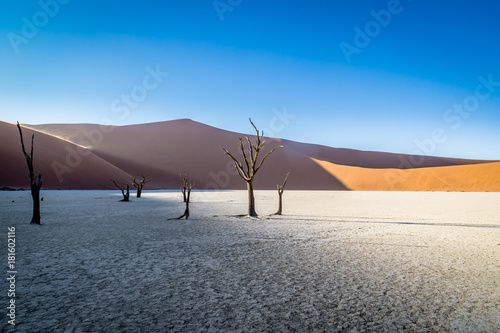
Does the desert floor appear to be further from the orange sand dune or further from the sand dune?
the orange sand dune

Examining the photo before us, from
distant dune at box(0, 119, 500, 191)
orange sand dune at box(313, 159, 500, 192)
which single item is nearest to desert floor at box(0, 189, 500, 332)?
distant dune at box(0, 119, 500, 191)

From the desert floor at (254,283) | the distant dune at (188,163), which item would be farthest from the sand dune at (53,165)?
the desert floor at (254,283)

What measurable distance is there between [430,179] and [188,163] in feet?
151

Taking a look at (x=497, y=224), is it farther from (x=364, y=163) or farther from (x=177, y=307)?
(x=364, y=163)

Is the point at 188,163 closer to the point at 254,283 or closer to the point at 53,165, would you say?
the point at 53,165

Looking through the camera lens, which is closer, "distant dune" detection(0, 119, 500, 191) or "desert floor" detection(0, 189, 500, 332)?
"desert floor" detection(0, 189, 500, 332)

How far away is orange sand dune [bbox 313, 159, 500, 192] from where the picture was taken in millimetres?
48312

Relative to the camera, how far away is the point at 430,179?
52.2m

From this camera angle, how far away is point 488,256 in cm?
584

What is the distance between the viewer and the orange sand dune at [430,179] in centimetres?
4831

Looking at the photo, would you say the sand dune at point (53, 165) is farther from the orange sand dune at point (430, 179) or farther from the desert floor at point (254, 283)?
the orange sand dune at point (430, 179)

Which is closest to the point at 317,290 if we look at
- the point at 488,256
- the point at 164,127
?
the point at 488,256

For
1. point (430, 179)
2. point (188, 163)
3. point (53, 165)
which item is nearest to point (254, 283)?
point (53, 165)

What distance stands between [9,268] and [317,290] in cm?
449
